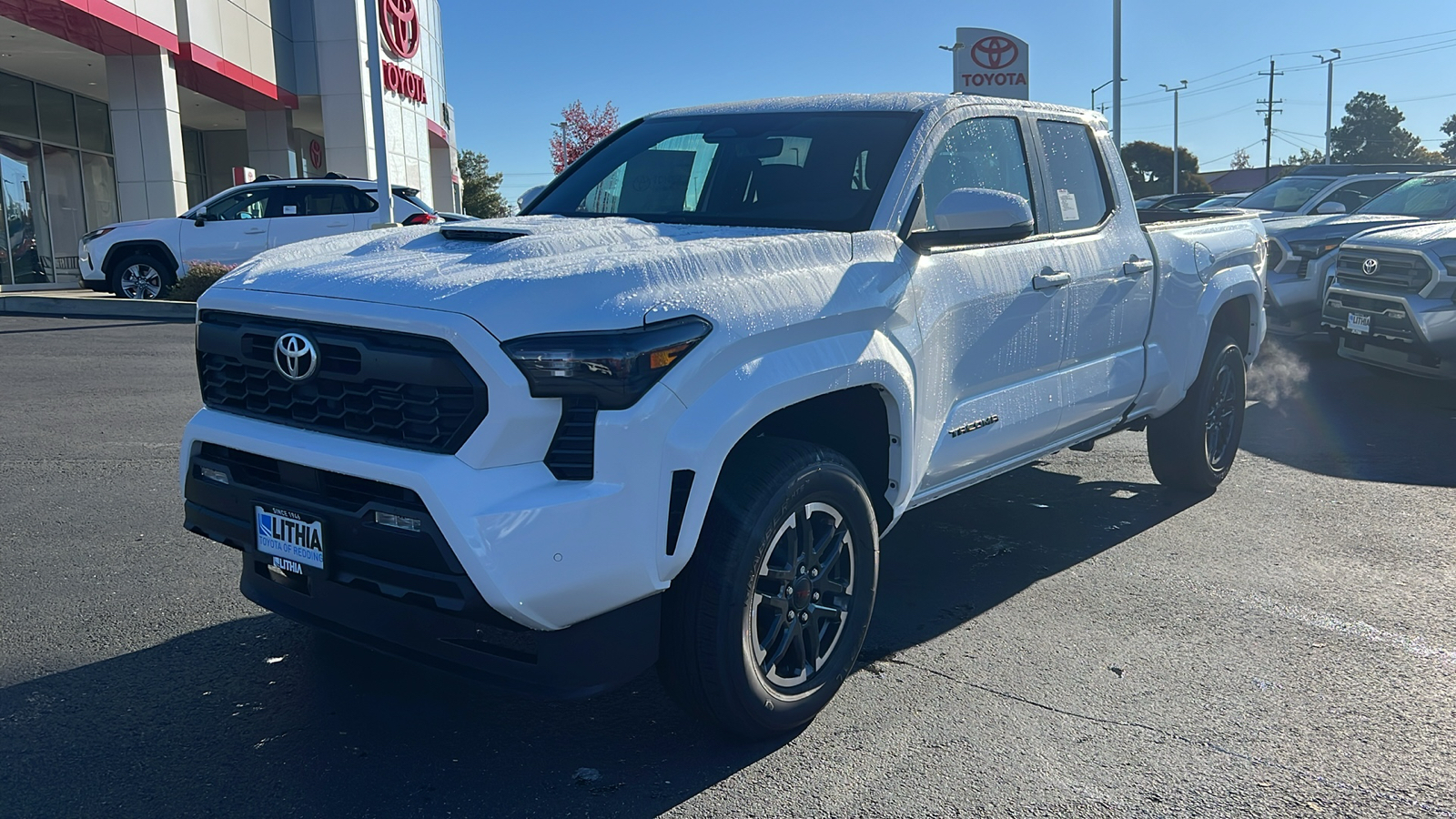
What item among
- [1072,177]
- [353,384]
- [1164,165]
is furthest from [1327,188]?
[1164,165]

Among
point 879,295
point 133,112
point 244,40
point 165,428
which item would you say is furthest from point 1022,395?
point 244,40

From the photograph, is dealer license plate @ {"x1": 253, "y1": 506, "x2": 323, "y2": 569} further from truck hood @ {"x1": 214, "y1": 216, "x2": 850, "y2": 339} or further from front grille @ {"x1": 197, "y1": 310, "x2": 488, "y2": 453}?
truck hood @ {"x1": 214, "y1": 216, "x2": 850, "y2": 339}

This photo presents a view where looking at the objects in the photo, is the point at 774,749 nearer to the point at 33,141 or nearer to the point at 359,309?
the point at 359,309

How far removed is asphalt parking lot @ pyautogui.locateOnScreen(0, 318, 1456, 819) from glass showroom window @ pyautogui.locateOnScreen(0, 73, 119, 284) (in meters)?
18.4

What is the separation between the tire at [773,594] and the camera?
3.02 metres

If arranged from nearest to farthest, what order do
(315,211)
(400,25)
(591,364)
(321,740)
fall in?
(591,364) → (321,740) → (315,211) → (400,25)

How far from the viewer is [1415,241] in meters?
8.80

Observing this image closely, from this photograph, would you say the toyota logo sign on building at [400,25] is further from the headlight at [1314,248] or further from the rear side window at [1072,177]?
the rear side window at [1072,177]

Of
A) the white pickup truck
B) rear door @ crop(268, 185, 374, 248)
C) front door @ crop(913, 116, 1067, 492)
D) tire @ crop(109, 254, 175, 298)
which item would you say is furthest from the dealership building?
the white pickup truck

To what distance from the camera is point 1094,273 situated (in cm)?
479

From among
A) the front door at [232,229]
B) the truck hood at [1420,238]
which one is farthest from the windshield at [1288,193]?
the front door at [232,229]

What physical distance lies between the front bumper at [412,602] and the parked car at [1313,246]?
10322 millimetres

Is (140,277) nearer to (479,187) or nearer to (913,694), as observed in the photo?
(913,694)

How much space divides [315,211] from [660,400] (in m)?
15.1
